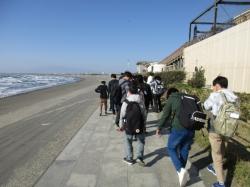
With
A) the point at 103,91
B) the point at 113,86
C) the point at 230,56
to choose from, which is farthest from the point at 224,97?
the point at 230,56

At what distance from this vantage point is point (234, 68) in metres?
13.7

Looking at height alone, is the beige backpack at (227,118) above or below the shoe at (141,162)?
above

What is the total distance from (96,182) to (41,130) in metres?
5.14

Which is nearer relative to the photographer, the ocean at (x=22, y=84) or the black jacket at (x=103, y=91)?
the black jacket at (x=103, y=91)

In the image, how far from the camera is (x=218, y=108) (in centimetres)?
437

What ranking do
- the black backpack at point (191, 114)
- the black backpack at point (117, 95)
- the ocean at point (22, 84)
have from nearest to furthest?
the black backpack at point (191, 114) < the black backpack at point (117, 95) < the ocean at point (22, 84)

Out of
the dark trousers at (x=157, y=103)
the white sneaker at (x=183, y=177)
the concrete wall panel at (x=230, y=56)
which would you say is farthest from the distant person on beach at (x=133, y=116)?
the concrete wall panel at (x=230, y=56)

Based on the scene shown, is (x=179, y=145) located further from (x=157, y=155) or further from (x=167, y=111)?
(x=157, y=155)

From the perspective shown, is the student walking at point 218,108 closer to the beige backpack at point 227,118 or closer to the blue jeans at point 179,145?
the beige backpack at point 227,118

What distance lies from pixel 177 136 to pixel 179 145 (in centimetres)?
21

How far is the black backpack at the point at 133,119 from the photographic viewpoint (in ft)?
17.5

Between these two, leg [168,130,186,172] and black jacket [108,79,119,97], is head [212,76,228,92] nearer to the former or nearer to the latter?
leg [168,130,186,172]

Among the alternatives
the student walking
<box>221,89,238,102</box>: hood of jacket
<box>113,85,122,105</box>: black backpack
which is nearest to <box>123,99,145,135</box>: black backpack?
the student walking

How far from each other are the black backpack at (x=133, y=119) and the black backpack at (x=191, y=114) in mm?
938
